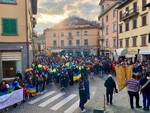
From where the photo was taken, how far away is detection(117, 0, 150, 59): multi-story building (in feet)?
103

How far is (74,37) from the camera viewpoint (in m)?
70.7

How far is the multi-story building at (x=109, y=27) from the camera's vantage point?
4562cm

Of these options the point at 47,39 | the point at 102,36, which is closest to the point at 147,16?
the point at 102,36

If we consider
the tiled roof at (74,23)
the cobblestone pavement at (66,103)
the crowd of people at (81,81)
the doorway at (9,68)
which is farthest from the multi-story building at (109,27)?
the cobblestone pavement at (66,103)

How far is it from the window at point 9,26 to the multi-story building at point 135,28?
1720cm

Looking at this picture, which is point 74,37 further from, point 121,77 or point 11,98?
point 11,98

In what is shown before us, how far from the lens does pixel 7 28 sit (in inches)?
845

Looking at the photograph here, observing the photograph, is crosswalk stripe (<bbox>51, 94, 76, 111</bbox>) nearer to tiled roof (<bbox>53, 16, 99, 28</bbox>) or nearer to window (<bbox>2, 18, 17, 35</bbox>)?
window (<bbox>2, 18, 17, 35</bbox>)

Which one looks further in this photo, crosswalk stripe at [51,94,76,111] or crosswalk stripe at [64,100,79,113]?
crosswalk stripe at [51,94,76,111]

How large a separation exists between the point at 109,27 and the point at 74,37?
22198mm

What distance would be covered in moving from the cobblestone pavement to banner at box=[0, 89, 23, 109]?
39cm

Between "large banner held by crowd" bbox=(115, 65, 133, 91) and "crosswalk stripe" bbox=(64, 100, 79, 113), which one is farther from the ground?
"large banner held by crowd" bbox=(115, 65, 133, 91)

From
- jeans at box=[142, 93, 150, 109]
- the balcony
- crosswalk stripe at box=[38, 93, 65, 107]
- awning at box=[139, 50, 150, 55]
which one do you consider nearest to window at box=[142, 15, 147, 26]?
the balcony

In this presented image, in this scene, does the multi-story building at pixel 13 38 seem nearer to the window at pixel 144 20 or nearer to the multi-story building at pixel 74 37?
the window at pixel 144 20
